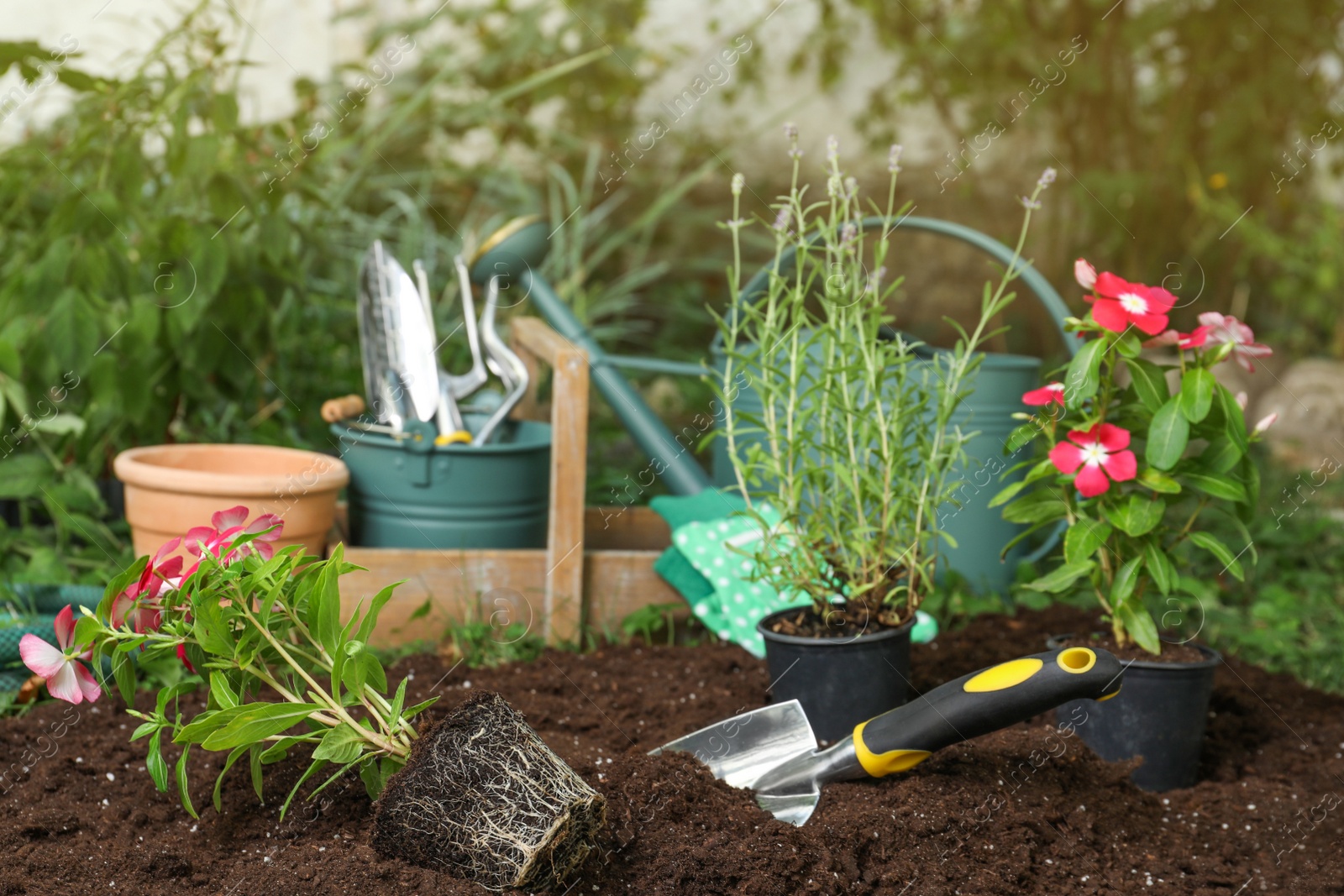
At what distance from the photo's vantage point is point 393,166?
12.0ft

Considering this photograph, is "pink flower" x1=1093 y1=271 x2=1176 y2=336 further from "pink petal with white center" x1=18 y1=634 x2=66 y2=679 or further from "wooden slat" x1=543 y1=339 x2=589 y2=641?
"pink petal with white center" x1=18 y1=634 x2=66 y2=679

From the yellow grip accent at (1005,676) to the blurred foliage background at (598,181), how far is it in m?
0.80

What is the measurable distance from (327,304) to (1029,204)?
212cm

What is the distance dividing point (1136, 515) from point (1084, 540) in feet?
0.23

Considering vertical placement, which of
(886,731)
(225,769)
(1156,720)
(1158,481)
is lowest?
(1156,720)

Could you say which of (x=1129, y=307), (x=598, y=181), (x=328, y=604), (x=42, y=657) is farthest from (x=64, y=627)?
(x=598, y=181)

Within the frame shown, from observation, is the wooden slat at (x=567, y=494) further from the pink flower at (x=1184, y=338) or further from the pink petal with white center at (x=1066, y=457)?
the pink flower at (x=1184, y=338)

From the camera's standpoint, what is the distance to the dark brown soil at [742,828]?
103 cm

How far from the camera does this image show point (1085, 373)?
4.14 ft

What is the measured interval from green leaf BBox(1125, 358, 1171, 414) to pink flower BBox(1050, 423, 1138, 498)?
5cm

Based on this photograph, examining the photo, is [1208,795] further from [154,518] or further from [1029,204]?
[154,518]

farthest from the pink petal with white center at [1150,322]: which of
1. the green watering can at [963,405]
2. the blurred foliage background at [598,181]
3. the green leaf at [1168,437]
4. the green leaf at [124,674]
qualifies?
the green leaf at [124,674]

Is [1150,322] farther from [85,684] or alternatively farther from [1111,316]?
[85,684]

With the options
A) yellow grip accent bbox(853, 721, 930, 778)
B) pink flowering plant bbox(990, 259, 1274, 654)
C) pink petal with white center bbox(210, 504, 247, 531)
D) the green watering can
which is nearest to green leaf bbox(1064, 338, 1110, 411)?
pink flowering plant bbox(990, 259, 1274, 654)
